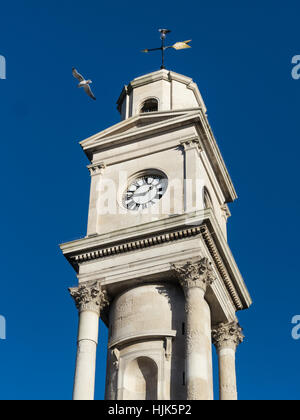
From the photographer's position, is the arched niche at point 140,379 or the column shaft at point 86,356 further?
the arched niche at point 140,379

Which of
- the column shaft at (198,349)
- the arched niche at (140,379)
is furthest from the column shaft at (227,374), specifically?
the arched niche at (140,379)

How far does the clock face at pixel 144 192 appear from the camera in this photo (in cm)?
5194

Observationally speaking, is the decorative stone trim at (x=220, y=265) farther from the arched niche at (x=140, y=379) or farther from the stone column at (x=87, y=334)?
the arched niche at (x=140, y=379)

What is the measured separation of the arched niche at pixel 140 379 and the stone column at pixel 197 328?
2.76 metres

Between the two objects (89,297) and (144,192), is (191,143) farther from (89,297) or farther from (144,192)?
(89,297)

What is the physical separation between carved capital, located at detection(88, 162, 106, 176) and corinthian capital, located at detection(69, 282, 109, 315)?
861 cm

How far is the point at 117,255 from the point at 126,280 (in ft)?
5.72

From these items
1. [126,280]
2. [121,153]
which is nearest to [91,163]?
[121,153]

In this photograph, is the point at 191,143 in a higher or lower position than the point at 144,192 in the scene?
higher

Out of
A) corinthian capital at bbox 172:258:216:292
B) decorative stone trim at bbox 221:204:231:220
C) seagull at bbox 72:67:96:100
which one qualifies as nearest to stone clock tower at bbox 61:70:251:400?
corinthian capital at bbox 172:258:216:292

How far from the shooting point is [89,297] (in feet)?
159

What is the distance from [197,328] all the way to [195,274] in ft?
10.0

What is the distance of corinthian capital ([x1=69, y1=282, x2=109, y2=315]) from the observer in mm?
48188

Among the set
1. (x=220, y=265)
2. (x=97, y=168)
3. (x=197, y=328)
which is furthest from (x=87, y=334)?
(x=97, y=168)
